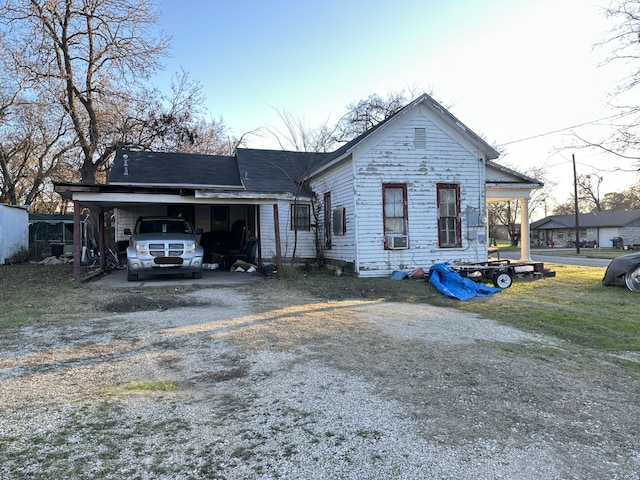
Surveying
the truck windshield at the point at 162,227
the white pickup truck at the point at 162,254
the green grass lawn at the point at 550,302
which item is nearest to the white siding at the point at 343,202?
the green grass lawn at the point at 550,302

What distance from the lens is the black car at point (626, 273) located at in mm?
11398

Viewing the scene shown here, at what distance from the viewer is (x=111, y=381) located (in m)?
4.22

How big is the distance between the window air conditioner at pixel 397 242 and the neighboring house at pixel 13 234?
16076mm

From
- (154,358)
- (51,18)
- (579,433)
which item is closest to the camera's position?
(579,433)

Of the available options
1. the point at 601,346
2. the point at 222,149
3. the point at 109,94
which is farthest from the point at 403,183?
the point at 222,149

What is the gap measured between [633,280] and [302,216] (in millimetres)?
10669

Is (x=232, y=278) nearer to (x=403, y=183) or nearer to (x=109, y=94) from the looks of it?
(x=403, y=183)

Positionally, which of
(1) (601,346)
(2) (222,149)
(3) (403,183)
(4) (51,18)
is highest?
(4) (51,18)

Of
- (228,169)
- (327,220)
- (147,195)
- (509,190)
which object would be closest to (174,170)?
(228,169)

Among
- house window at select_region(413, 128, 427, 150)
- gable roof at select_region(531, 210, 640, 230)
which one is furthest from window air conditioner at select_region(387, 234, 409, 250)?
gable roof at select_region(531, 210, 640, 230)

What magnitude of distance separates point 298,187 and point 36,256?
1534 cm

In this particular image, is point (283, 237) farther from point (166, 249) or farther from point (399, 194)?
point (166, 249)

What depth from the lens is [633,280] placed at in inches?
450

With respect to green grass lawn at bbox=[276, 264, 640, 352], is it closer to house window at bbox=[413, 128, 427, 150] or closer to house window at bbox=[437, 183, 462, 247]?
house window at bbox=[437, 183, 462, 247]
